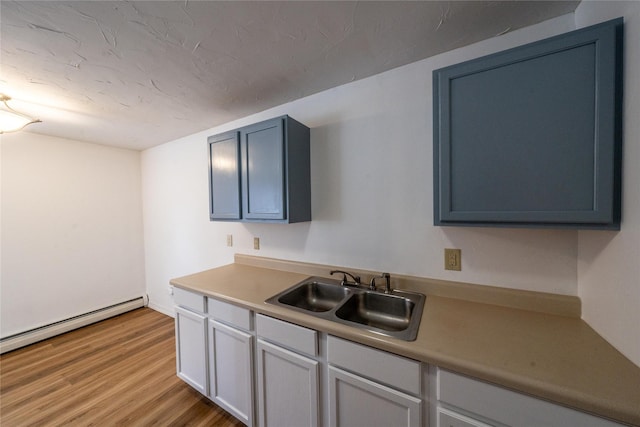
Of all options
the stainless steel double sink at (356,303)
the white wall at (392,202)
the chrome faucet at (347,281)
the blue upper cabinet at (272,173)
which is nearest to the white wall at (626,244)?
the white wall at (392,202)

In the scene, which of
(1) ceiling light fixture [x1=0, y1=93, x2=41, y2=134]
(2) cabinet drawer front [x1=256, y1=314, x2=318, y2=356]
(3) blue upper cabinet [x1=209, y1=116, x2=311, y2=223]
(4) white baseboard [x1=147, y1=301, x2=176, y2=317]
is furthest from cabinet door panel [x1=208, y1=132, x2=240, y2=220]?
(4) white baseboard [x1=147, y1=301, x2=176, y2=317]

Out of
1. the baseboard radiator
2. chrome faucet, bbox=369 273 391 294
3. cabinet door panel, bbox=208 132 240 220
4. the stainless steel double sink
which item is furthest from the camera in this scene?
the baseboard radiator

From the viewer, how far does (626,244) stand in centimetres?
79

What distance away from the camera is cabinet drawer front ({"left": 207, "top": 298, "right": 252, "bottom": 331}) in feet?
4.52

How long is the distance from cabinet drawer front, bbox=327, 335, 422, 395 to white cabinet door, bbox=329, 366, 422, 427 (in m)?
0.04

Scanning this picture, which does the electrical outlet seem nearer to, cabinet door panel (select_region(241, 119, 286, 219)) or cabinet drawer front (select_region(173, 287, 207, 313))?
cabinet door panel (select_region(241, 119, 286, 219))

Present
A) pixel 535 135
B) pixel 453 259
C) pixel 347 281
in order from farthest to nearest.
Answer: pixel 347 281, pixel 453 259, pixel 535 135

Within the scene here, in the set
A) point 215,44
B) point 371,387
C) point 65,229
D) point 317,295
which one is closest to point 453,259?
point 371,387

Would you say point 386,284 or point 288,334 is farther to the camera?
point 386,284

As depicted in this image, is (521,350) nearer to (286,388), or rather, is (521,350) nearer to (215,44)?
(286,388)

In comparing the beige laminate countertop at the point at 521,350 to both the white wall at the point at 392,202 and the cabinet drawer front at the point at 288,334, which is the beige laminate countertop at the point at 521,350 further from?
the white wall at the point at 392,202

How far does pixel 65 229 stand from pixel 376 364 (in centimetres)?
370

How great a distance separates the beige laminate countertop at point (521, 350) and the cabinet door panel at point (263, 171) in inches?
26.4

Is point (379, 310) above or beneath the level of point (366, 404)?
above
